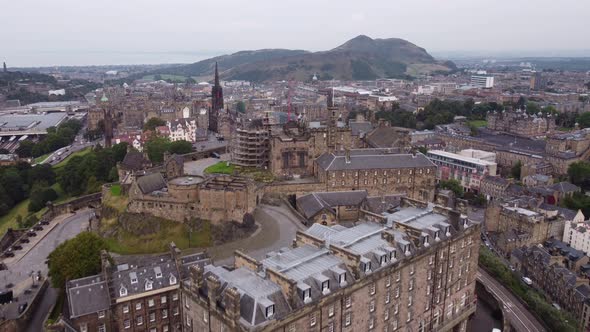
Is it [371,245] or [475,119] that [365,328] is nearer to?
[371,245]

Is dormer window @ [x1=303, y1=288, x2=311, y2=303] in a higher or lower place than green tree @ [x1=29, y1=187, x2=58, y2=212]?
higher

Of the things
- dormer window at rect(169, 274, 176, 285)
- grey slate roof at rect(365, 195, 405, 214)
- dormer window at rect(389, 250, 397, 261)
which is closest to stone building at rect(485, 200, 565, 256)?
grey slate roof at rect(365, 195, 405, 214)

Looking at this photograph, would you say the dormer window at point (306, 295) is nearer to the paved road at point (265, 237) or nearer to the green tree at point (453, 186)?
the paved road at point (265, 237)

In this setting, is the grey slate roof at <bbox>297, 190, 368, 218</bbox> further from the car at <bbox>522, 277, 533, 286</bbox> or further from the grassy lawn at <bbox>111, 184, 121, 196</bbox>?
the grassy lawn at <bbox>111, 184, 121, 196</bbox>

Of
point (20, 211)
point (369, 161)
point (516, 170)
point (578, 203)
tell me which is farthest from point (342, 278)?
point (516, 170)

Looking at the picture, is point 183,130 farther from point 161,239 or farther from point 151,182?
point 161,239

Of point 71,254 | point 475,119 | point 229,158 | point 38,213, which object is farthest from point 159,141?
point 475,119
